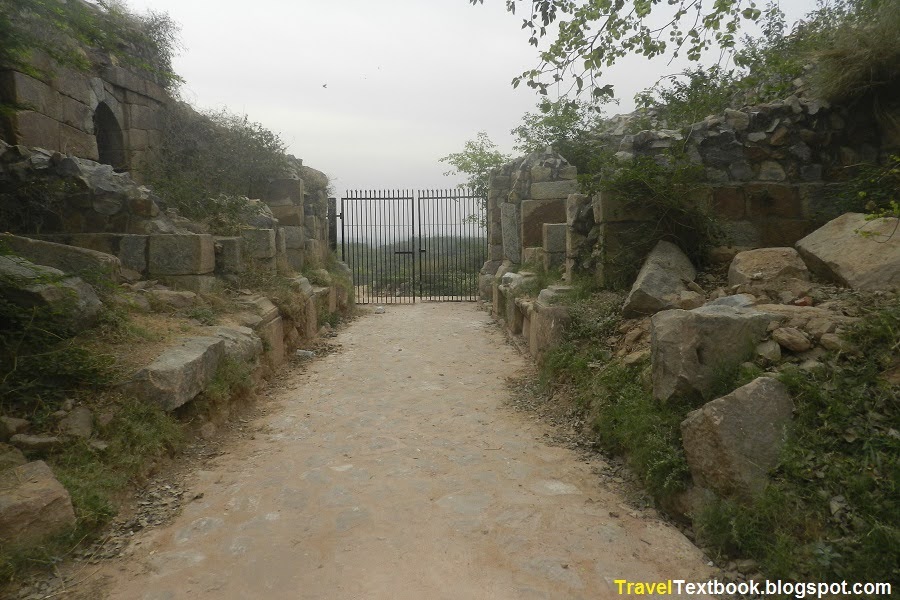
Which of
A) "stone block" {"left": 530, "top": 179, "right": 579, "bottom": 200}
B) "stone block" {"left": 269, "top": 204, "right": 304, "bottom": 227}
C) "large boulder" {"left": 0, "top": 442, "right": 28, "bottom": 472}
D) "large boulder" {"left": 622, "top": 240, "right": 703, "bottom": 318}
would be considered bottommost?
"large boulder" {"left": 0, "top": 442, "right": 28, "bottom": 472}

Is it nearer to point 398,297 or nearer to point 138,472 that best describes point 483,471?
point 138,472

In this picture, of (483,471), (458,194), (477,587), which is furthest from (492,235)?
(477,587)

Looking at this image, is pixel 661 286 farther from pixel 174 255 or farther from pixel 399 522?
pixel 174 255

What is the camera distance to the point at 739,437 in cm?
278

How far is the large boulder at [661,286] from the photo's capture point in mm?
4695

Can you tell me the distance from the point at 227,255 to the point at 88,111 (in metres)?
4.12

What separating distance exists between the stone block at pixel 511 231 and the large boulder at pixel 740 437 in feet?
28.0

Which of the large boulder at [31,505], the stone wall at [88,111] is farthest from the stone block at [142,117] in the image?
the large boulder at [31,505]

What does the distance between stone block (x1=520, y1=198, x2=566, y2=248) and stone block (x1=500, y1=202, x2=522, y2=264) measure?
134cm

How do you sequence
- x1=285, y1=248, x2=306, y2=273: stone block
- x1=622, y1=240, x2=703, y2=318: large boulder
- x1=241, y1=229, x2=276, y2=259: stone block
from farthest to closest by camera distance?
x1=285, y1=248, x2=306, y2=273: stone block
x1=241, y1=229, x2=276, y2=259: stone block
x1=622, y1=240, x2=703, y2=318: large boulder

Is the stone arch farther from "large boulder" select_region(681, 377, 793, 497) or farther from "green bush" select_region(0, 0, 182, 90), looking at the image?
"large boulder" select_region(681, 377, 793, 497)

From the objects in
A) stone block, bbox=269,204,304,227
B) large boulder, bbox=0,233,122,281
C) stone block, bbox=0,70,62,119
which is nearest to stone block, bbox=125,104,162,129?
stone block, bbox=0,70,62,119

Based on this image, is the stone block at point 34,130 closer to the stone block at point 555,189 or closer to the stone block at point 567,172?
the stone block at point 555,189

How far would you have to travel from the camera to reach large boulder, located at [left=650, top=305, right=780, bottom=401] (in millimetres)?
3295
